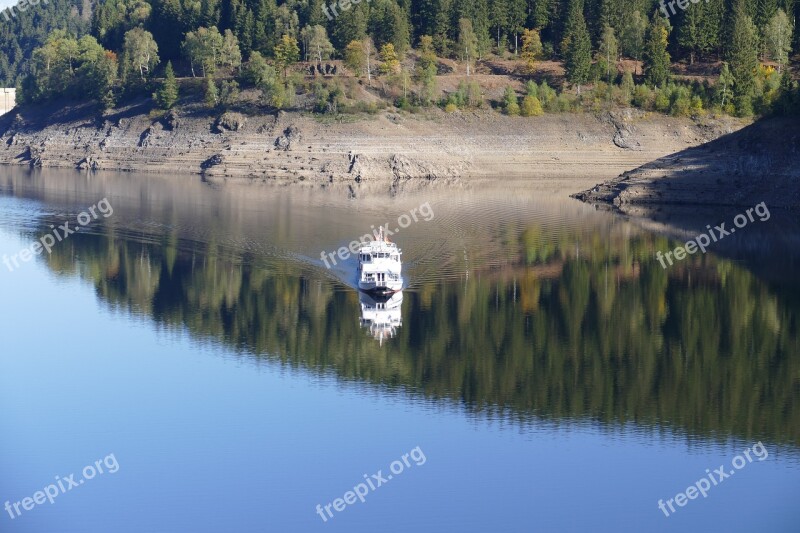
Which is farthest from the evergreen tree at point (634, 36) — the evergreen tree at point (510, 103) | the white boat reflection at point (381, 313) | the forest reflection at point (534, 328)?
the white boat reflection at point (381, 313)

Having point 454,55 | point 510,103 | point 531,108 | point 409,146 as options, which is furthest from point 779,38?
point 409,146

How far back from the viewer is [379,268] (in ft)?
167

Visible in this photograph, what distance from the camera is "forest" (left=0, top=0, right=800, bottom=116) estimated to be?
114750 millimetres

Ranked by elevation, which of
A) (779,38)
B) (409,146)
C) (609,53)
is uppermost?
(779,38)

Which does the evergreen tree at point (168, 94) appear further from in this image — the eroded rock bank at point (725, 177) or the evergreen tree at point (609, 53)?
the eroded rock bank at point (725, 177)

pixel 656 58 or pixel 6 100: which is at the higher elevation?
pixel 656 58

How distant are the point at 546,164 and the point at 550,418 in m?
76.0

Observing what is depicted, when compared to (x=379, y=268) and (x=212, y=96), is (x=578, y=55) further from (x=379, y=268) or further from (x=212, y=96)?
(x=379, y=268)

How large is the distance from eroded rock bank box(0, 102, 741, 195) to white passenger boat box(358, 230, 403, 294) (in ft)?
162

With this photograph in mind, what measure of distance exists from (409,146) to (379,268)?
192 feet

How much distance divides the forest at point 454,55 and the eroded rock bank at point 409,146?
257 cm

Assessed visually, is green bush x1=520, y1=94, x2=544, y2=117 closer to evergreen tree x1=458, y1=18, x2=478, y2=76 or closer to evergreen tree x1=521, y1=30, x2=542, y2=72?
evergreen tree x1=458, y1=18, x2=478, y2=76

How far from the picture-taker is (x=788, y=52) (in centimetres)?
12475

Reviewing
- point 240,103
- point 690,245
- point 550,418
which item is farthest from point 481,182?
point 550,418
